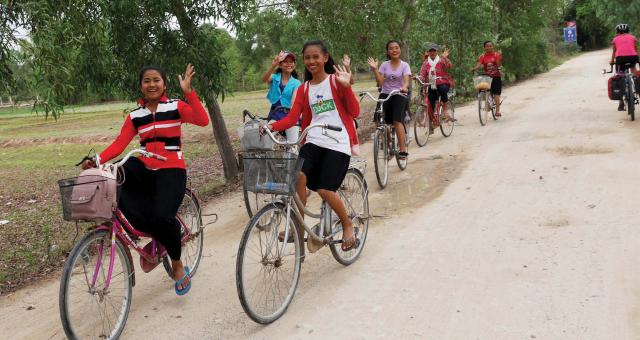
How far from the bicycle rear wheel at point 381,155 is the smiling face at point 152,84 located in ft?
13.3

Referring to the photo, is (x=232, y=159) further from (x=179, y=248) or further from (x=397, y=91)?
(x=179, y=248)

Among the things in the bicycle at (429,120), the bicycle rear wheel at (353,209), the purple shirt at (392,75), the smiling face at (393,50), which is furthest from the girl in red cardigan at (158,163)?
the bicycle at (429,120)

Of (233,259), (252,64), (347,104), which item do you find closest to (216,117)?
(233,259)

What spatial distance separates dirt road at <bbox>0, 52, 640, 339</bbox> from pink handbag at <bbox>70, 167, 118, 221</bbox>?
1048mm

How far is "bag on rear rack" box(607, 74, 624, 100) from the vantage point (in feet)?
38.9

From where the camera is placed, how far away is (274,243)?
4.35 meters

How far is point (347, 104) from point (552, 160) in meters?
5.23

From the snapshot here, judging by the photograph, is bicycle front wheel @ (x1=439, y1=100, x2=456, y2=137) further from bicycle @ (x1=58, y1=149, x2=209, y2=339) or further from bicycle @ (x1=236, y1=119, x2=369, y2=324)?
bicycle @ (x1=58, y1=149, x2=209, y2=339)

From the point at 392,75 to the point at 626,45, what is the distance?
5927 mm

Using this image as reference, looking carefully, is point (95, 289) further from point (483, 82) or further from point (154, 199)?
point (483, 82)

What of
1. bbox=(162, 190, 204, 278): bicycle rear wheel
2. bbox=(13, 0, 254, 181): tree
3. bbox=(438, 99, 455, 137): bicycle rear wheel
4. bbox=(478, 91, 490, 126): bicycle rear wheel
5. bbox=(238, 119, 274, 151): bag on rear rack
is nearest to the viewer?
bbox=(162, 190, 204, 278): bicycle rear wheel

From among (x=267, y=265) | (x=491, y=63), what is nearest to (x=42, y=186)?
(x=267, y=265)

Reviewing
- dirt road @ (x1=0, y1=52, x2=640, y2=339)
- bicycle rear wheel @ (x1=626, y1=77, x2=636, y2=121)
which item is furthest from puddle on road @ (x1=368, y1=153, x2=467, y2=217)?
bicycle rear wheel @ (x1=626, y1=77, x2=636, y2=121)

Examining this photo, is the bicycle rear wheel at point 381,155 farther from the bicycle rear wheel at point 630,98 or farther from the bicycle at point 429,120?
the bicycle rear wheel at point 630,98
